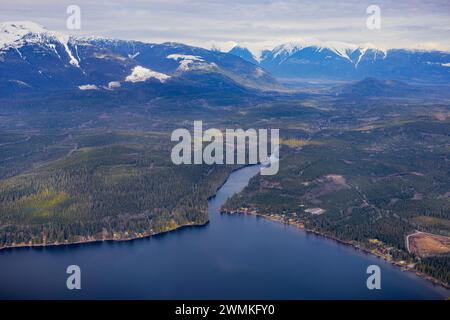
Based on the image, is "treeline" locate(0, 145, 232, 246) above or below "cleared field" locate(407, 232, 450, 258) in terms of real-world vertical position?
above

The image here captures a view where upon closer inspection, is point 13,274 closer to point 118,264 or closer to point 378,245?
point 118,264

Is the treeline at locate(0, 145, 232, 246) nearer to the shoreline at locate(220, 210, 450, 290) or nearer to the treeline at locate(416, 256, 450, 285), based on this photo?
the shoreline at locate(220, 210, 450, 290)

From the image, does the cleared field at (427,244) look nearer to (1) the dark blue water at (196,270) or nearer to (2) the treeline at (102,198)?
(1) the dark blue water at (196,270)

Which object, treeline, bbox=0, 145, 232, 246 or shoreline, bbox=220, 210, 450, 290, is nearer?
shoreline, bbox=220, 210, 450, 290

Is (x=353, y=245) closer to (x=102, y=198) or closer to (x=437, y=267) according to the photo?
(x=437, y=267)

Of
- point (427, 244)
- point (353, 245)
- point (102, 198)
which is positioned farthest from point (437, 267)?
point (102, 198)

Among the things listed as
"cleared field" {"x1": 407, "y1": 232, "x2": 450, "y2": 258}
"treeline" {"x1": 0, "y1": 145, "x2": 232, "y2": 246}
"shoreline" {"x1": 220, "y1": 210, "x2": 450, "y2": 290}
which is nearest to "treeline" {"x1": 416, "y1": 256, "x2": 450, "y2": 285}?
"shoreline" {"x1": 220, "y1": 210, "x2": 450, "y2": 290}

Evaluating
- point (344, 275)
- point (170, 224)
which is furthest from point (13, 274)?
point (344, 275)

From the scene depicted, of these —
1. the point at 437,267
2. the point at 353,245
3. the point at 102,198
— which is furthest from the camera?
the point at 102,198
